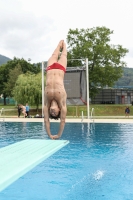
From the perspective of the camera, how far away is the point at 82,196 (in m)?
6.35

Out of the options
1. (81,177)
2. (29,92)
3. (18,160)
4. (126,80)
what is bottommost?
(81,177)

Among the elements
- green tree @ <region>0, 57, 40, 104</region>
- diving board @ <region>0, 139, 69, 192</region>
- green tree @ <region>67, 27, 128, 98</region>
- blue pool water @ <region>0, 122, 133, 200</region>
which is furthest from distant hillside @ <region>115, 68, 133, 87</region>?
diving board @ <region>0, 139, 69, 192</region>

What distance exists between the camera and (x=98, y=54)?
132ft

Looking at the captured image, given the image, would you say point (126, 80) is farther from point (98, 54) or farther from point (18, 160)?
point (18, 160)

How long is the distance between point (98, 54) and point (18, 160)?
34194 mm

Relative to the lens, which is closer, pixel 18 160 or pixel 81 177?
pixel 18 160

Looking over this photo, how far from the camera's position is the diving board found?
19.5 feet

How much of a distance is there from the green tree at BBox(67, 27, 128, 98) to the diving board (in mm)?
30101

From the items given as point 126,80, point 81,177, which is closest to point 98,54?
point 81,177

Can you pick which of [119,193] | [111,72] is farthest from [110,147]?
[111,72]

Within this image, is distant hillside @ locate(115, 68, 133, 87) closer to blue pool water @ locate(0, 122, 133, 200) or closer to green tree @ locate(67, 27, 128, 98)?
green tree @ locate(67, 27, 128, 98)

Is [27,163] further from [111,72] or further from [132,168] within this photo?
[111,72]

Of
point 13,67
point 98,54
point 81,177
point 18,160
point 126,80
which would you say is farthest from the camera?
point 126,80

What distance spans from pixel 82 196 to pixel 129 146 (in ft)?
20.2
